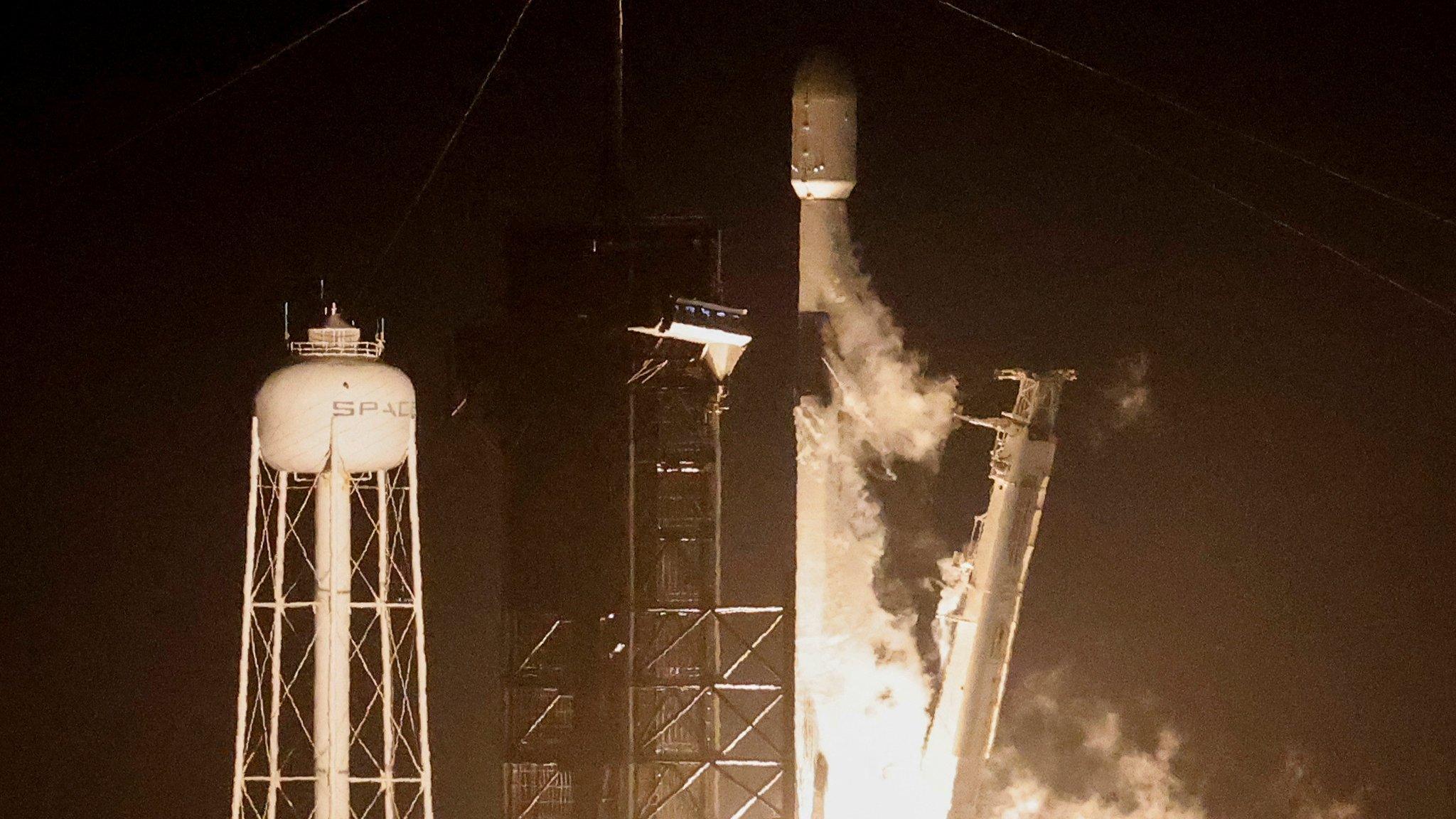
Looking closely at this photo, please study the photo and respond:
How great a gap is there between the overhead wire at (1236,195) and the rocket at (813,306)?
1445 millimetres

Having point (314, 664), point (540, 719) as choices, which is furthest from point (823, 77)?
point (314, 664)

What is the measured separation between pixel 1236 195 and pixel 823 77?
3709 mm

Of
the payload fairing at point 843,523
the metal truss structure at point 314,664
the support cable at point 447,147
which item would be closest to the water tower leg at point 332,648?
the metal truss structure at point 314,664

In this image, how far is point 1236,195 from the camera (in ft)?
56.9

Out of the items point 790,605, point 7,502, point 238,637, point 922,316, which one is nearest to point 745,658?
point 790,605

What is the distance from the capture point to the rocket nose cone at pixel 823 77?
662 inches

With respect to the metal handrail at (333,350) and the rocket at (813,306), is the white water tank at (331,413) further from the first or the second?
the rocket at (813,306)

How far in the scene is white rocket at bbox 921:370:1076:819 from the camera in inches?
634

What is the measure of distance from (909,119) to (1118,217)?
1.98m

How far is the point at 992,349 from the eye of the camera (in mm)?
17453

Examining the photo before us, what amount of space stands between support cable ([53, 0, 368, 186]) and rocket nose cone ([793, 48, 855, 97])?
3.86m

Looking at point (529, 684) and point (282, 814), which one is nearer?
point (529, 684)

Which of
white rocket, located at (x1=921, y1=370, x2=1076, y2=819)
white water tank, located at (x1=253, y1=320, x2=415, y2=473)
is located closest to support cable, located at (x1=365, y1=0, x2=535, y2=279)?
white water tank, located at (x1=253, y1=320, x2=415, y2=473)

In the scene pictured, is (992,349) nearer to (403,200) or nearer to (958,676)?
(958,676)
